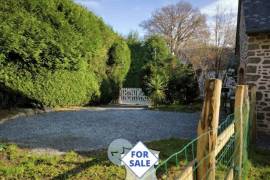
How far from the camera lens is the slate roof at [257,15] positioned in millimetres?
8859

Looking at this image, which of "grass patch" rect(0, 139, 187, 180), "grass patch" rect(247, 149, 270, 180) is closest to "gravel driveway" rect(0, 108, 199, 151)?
"grass patch" rect(0, 139, 187, 180)

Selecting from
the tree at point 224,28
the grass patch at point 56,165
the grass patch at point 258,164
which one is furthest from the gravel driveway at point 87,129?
the tree at point 224,28

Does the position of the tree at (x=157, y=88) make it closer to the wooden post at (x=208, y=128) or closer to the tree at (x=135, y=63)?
the tree at (x=135, y=63)

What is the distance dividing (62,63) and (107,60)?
4.48 m

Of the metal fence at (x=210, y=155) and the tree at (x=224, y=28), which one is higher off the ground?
the tree at (x=224, y=28)

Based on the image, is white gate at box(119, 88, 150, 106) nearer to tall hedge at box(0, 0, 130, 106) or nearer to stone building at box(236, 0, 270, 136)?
tall hedge at box(0, 0, 130, 106)

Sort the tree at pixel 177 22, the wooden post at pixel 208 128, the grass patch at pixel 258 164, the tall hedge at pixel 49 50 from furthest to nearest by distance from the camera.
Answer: the tree at pixel 177 22 → the tall hedge at pixel 49 50 → the grass patch at pixel 258 164 → the wooden post at pixel 208 128

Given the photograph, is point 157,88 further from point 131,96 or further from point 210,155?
point 210,155

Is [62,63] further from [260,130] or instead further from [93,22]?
[260,130]

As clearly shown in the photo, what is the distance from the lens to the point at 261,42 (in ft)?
30.5

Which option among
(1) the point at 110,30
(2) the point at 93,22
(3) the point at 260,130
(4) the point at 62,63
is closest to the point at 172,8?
(1) the point at 110,30

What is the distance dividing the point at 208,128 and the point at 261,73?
23.6ft

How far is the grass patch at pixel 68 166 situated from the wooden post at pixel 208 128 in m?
2.14

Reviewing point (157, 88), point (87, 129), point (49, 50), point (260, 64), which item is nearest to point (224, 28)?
point (157, 88)
